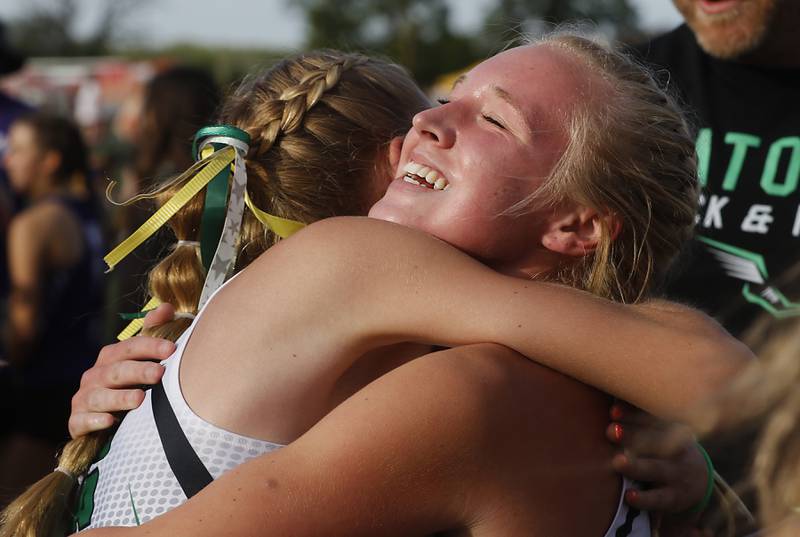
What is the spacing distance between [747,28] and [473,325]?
2.07 m

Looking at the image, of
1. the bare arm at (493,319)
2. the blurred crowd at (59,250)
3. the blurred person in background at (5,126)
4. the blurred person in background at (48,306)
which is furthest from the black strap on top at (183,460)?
the blurred person in background at (5,126)

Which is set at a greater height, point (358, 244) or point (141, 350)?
point (358, 244)

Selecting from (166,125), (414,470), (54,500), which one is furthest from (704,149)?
(166,125)

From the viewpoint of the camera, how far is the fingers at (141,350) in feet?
6.11

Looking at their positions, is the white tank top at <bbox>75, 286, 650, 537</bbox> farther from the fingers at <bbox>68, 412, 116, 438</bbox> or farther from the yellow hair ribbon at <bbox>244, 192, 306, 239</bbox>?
the yellow hair ribbon at <bbox>244, 192, 306, 239</bbox>

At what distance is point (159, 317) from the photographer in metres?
2.05

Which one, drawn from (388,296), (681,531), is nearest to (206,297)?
(388,296)

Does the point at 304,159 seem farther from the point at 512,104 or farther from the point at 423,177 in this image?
the point at 512,104

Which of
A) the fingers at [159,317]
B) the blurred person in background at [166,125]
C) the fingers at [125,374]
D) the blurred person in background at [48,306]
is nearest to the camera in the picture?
the fingers at [125,374]

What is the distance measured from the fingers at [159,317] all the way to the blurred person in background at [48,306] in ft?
9.85

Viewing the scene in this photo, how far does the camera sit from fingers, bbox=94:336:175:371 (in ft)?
6.11

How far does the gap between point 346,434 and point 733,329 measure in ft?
6.79

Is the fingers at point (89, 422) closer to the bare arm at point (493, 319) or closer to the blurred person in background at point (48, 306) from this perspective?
the bare arm at point (493, 319)

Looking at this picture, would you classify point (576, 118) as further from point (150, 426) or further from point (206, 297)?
point (150, 426)
